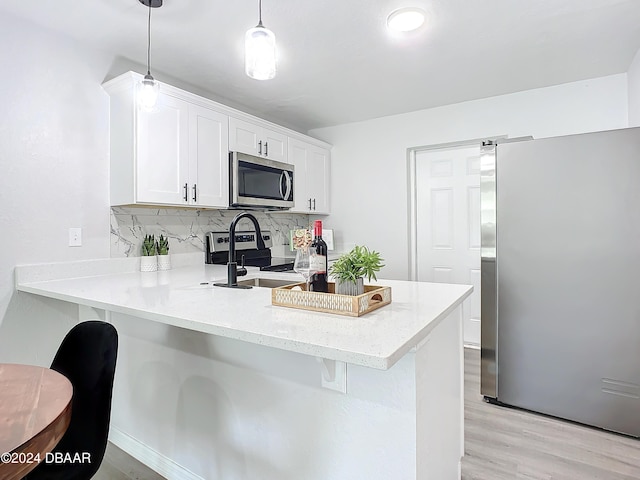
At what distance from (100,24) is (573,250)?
293 centimetres

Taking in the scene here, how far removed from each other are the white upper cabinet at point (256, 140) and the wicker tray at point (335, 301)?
190 centimetres

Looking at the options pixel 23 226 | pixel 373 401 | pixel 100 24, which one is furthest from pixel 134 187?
pixel 373 401

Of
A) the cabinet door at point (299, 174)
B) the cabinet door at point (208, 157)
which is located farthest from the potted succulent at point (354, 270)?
the cabinet door at point (299, 174)

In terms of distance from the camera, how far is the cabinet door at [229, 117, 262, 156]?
285 centimetres

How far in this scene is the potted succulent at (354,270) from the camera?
1188 mm

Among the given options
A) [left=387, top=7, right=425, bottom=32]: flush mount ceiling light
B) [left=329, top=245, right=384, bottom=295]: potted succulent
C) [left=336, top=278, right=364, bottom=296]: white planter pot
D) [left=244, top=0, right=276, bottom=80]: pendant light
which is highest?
[left=387, top=7, right=425, bottom=32]: flush mount ceiling light

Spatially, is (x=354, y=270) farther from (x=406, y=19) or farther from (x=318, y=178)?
(x=318, y=178)

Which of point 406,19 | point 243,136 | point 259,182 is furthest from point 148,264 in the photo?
point 406,19

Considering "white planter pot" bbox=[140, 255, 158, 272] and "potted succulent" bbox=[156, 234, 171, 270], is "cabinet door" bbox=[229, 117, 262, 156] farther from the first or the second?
"white planter pot" bbox=[140, 255, 158, 272]

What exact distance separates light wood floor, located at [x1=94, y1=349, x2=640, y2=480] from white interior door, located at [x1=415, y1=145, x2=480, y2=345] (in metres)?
1.42

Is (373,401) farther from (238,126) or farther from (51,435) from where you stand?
(238,126)

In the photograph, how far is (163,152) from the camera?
7.70ft

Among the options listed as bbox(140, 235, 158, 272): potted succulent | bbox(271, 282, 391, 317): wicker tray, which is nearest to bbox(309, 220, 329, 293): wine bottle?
bbox(271, 282, 391, 317): wicker tray

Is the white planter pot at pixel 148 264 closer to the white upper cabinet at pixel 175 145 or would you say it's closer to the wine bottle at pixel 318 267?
the white upper cabinet at pixel 175 145
